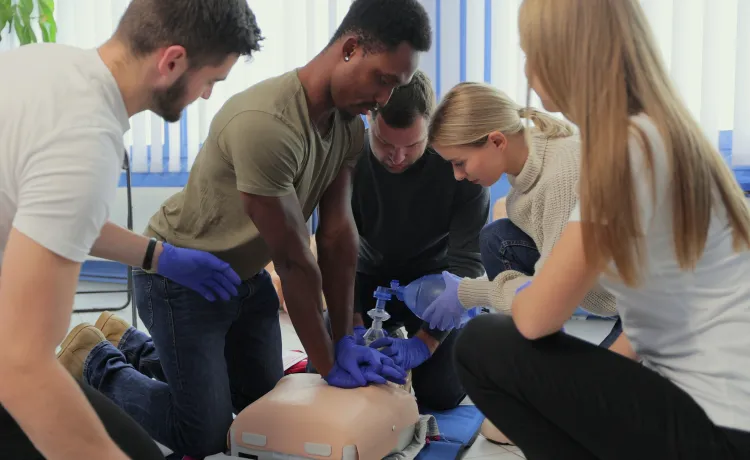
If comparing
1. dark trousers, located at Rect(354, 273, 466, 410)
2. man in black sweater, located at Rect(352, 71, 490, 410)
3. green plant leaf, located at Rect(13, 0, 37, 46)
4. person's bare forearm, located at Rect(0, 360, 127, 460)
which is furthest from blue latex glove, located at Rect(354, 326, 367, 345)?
green plant leaf, located at Rect(13, 0, 37, 46)

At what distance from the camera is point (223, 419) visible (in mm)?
1506

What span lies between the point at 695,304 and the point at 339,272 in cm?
89

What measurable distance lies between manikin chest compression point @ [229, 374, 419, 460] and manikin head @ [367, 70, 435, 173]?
1.88 feet

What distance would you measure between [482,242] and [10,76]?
118 centimetres

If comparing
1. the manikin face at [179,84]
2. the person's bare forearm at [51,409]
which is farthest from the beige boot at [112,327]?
the person's bare forearm at [51,409]

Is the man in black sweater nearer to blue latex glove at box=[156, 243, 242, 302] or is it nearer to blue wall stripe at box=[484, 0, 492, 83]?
blue latex glove at box=[156, 243, 242, 302]

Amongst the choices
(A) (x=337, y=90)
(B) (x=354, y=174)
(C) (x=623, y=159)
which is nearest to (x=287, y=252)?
(A) (x=337, y=90)

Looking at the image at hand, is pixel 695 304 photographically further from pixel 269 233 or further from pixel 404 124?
pixel 404 124

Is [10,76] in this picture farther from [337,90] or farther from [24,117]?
[337,90]

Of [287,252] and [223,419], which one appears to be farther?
[223,419]

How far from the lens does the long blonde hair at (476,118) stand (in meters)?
1.47

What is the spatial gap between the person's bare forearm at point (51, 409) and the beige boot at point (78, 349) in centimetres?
104

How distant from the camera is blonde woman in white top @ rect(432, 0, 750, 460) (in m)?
0.87

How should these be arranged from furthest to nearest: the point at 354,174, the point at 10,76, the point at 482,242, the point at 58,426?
the point at 354,174
the point at 482,242
the point at 10,76
the point at 58,426
